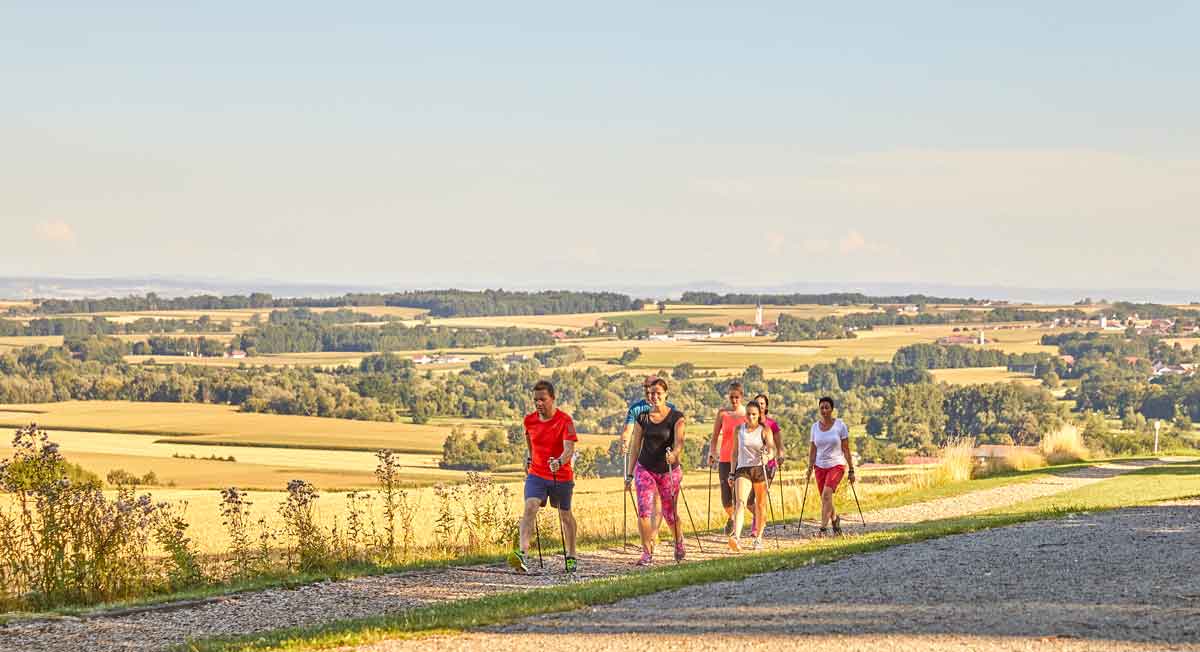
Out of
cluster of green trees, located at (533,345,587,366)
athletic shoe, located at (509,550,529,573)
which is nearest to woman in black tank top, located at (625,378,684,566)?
athletic shoe, located at (509,550,529,573)

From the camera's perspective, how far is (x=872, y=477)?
4122 cm

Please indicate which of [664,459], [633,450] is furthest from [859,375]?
[664,459]

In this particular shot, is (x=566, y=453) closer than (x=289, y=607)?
No

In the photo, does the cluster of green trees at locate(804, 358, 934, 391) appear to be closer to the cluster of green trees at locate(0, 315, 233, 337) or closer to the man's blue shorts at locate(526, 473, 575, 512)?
the cluster of green trees at locate(0, 315, 233, 337)

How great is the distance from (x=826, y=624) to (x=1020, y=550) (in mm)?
4785

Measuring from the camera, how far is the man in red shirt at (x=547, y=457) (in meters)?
15.3

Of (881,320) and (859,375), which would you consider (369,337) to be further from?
(881,320)

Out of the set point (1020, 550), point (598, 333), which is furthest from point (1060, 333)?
point (1020, 550)

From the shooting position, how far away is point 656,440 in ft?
51.9

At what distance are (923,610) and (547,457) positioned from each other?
17.3 feet

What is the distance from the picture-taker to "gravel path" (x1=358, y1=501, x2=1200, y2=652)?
10273 millimetres

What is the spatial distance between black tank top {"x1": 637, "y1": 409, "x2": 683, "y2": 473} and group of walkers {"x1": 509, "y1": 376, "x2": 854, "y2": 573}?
0.04ft

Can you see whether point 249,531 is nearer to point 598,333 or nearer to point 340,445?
point 340,445

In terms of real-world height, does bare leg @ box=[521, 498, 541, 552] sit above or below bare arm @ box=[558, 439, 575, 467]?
below
